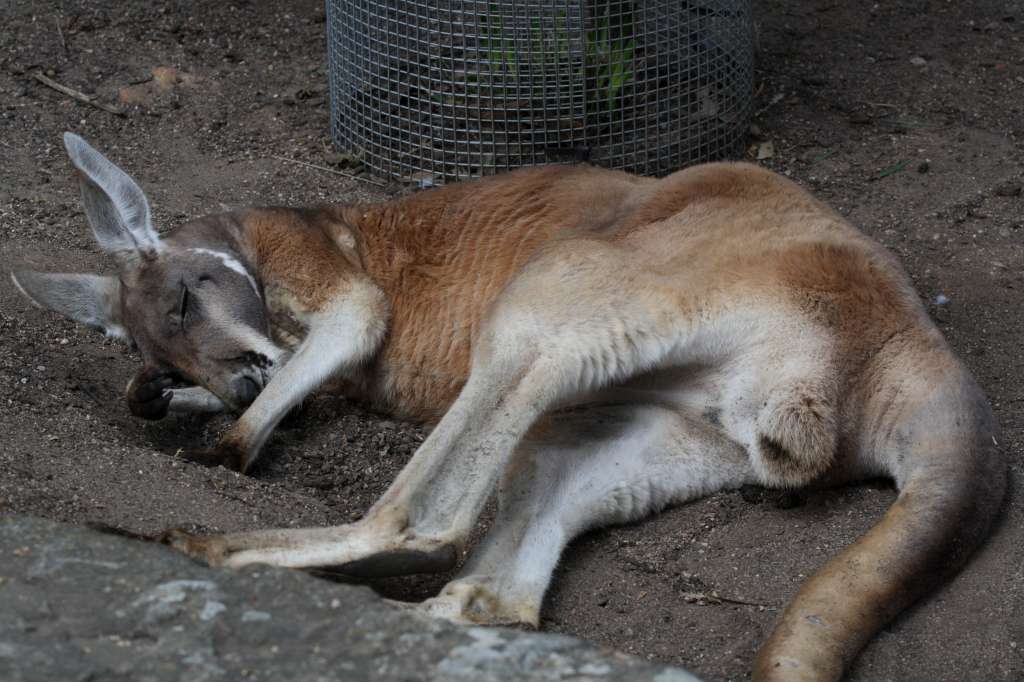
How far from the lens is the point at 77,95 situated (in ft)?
22.9

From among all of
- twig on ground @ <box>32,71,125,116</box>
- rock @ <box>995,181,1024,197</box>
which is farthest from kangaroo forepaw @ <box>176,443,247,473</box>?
rock @ <box>995,181,1024,197</box>

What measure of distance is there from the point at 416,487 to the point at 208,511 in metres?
0.71

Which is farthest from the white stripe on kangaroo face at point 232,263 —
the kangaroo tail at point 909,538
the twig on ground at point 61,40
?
the twig on ground at point 61,40

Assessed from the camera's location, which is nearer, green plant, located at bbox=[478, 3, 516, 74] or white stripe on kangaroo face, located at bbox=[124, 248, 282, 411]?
white stripe on kangaroo face, located at bbox=[124, 248, 282, 411]

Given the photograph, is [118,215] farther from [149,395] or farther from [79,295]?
[149,395]

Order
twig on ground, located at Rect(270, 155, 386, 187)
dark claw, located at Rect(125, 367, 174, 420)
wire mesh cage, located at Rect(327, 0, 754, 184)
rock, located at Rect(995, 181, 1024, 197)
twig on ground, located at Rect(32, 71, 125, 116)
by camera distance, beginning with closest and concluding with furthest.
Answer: dark claw, located at Rect(125, 367, 174, 420) → rock, located at Rect(995, 181, 1024, 197) → wire mesh cage, located at Rect(327, 0, 754, 184) → twig on ground, located at Rect(270, 155, 386, 187) → twig on ground, located at Rect(32, 71, 125, 116)

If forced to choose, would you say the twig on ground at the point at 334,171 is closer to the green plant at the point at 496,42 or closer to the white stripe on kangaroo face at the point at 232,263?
the green plant at the point at 496,42

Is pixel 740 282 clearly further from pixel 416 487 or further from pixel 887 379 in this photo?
pixel 416 487

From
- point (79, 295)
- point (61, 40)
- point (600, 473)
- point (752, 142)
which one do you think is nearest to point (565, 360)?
point (600, 473)

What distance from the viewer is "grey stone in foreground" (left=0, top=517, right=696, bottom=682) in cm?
219

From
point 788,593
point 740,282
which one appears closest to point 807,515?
point 788,593

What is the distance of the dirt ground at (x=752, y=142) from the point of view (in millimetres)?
3492

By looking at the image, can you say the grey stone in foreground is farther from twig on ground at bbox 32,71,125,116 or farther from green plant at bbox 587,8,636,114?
twig on ground at bbox 32,71,125,116

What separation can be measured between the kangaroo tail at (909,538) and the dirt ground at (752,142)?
0.40ft
